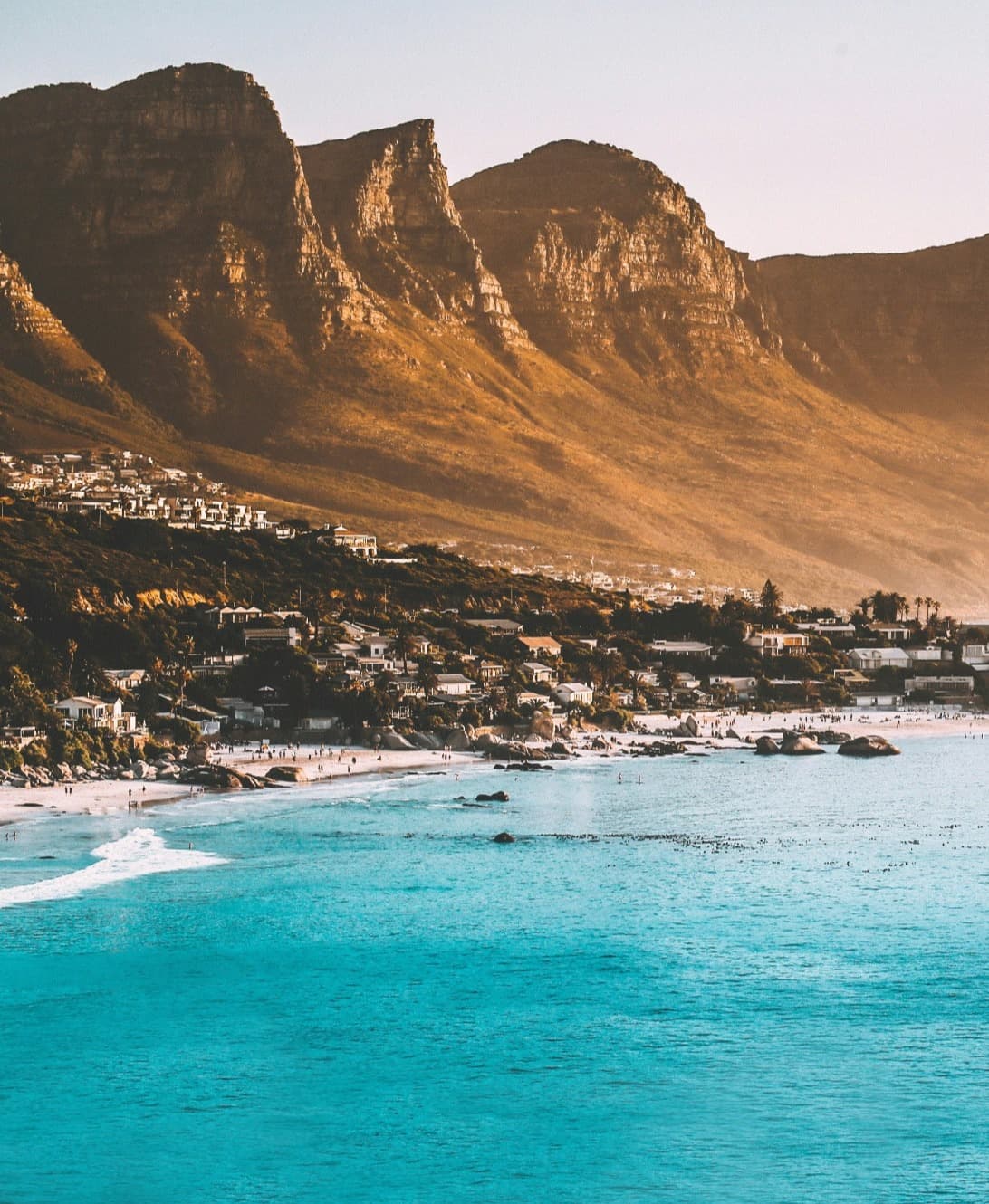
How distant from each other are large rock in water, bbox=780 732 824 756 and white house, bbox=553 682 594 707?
53.2ft

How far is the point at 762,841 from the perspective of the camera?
289 feet

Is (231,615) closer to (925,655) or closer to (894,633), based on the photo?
(925,655)

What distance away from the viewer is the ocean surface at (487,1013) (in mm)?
42531

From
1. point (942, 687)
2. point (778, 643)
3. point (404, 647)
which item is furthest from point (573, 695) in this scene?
point (942, 687)

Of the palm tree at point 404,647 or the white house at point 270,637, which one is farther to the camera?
the palm tree at point 404,647

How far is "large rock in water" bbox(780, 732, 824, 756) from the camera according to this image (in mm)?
130125

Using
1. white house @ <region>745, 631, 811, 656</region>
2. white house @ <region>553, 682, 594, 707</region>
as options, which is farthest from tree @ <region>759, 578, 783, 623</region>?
white house @ <region>553, 682, 594, 707</region>

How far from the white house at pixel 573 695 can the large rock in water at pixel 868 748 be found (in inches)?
777

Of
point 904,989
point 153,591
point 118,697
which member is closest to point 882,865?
point 904,989

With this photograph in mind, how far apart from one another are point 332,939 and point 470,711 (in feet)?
225

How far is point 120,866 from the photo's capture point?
75.3 meters

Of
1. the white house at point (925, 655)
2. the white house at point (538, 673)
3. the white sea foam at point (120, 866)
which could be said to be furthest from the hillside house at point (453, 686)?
the white house at point (925, 655)

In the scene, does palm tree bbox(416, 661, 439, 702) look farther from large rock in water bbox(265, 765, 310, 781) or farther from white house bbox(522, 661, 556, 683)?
large rock in water bbox(265, 765, 310, 781)

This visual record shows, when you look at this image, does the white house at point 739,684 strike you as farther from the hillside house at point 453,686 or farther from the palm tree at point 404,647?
the hillside house at point 453,686
